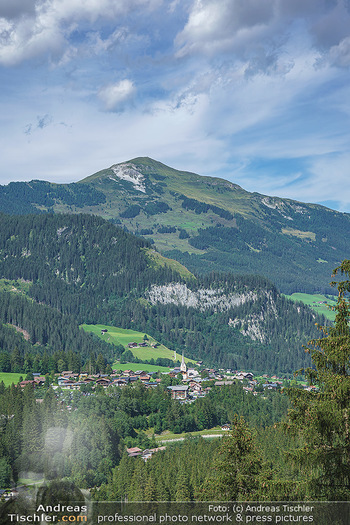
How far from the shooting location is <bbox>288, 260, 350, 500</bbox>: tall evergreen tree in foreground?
80.1 ft

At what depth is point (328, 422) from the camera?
24.5 metres

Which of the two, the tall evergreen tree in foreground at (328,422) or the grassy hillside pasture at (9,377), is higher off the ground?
the tall evergreen tree in foreground at (328,422)

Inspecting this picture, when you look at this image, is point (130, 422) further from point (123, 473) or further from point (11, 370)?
point (11, 370)

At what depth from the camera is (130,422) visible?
5659 inches

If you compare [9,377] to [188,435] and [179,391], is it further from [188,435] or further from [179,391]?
[188,435]

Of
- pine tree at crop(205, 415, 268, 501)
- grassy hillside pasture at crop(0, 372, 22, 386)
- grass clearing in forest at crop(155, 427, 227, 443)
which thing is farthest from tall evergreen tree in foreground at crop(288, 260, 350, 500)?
grassy hillside pasture at crop(0, 372, 22, 386)

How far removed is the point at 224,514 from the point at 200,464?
72195 mm

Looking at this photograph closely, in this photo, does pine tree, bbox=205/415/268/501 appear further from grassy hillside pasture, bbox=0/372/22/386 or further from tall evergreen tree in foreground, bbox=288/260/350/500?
grassy hillside pasture, bbox=0/372/22/386

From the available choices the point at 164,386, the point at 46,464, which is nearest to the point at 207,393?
the point at 164,386

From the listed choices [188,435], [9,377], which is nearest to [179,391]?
[188,435]

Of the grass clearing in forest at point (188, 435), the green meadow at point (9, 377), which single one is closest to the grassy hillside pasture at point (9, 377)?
the green meadow at point (9, 377)

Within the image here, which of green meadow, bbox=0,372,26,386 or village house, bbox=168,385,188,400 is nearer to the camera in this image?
green meadow, bbox=0,372,26,386

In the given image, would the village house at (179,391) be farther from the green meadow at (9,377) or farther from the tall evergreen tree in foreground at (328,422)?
the tall evergreen tree in foreground at (328,422)

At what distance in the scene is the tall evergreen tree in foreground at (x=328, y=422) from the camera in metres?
24.4
